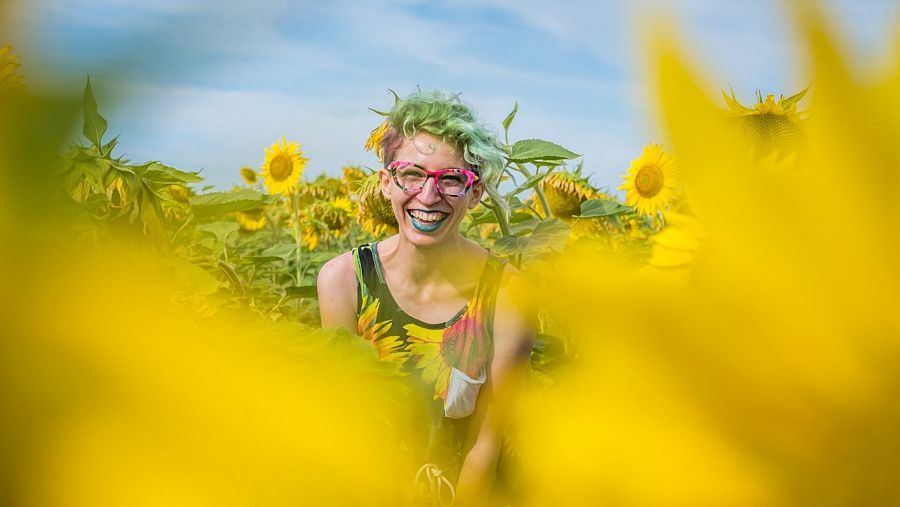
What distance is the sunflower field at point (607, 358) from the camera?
0.09 m

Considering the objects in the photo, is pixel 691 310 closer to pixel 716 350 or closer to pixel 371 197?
pixel 716 350

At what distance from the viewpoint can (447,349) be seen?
3.53 ft

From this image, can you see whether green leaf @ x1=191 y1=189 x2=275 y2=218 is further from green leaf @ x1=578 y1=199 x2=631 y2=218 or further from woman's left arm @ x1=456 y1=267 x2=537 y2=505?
green leaf @ x1=578 y1=199 x2=631 y2=218

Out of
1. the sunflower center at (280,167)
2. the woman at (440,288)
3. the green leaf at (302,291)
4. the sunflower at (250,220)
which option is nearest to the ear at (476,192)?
the woman at (440,288)

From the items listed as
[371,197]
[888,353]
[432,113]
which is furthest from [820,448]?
[371,197]

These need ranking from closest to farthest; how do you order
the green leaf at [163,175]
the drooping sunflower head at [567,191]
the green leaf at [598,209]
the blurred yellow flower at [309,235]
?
the green leaf at [163,175] < the green leaf at [598,209] < the drooping sunflower head at [567,191] < the blurred yellow flower at [309,235]

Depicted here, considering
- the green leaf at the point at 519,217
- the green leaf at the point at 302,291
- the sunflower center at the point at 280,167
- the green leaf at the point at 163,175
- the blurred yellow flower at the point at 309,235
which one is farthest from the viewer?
the sunflower center at the point at 280,167

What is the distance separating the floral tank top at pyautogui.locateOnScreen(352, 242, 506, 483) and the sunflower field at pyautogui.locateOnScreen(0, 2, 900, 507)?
92 cm

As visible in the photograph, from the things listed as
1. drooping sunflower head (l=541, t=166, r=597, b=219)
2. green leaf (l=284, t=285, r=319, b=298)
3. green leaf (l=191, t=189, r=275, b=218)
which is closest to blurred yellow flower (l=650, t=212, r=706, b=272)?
green leaf (l=191, t=189, r=275, b=218)

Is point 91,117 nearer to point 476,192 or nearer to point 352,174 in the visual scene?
point 476,192

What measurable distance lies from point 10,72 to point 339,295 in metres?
1.04

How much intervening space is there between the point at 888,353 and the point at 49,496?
0.10 metres

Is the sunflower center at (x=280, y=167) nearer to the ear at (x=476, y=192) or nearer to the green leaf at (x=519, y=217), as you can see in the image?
the green leaf at (x=519, y=217)

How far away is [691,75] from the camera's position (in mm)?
96
